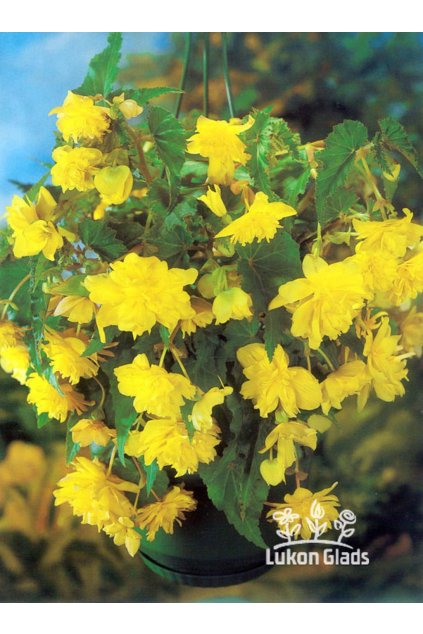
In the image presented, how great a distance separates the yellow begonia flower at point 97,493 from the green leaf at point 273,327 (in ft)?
0.73

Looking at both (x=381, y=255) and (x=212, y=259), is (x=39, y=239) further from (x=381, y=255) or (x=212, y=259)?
(x=381, y=255)

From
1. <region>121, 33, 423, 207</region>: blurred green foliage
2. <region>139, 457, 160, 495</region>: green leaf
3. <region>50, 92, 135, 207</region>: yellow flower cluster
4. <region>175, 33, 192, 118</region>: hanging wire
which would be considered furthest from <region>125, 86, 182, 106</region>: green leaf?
<region>139, 457, 160, 495</region>: green leaf

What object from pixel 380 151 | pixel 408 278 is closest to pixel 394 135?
pixel 380 151

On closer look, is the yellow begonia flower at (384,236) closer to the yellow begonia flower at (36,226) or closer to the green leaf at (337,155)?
the green leaf at (337,155)

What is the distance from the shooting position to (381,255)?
0.61 metres

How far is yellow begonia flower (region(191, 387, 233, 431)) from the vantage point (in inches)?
24.2

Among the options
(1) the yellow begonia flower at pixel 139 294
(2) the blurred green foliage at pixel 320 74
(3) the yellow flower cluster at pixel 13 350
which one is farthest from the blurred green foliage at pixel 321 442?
(1) the yellow begonia flower at pixel 139 294

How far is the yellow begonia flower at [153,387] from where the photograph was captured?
0.60m

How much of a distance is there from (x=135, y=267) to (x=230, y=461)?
22 cm

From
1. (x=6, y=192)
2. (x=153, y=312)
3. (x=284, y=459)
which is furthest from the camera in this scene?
(x=6, y=192)

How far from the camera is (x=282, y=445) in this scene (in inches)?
26.4

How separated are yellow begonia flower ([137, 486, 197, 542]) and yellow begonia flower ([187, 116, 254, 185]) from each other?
1.03 feet

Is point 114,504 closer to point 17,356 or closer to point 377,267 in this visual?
point 17,356

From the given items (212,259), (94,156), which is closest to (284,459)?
(212,259)
